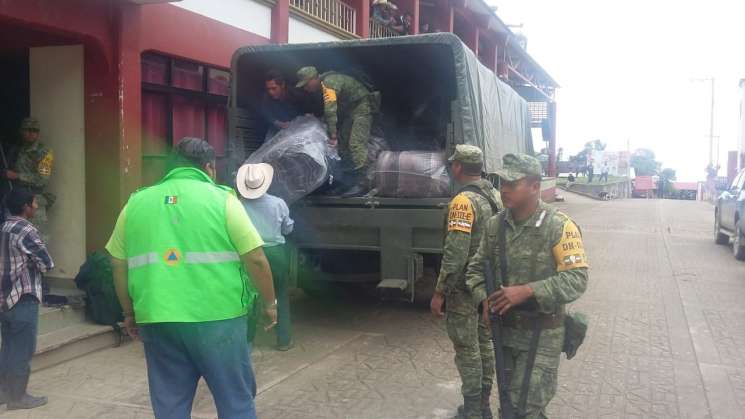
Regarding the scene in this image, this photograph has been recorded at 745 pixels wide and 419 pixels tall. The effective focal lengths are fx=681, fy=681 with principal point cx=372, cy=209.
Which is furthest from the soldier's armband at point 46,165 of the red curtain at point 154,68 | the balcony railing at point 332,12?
the balcony railing at point 332,12

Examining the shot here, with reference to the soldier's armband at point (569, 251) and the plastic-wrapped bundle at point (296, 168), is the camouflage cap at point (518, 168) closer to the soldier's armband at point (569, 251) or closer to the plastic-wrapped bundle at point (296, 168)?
the soldier's armband at point (569, 251)

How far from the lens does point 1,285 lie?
Result: 441 centimetres

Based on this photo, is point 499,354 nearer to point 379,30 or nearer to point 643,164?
point 379,30

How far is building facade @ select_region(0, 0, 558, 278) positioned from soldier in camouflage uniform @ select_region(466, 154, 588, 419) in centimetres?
476

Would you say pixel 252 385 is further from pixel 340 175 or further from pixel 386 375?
pixel 340 175

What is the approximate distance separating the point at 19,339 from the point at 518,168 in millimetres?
3475

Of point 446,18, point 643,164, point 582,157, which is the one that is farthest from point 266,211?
point 643,164

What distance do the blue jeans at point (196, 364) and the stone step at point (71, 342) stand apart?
285cm

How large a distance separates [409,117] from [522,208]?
18.3ft

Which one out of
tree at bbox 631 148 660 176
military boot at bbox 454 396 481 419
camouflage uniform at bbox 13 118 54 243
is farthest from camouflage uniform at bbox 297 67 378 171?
tree at bbox 631 148 660 176

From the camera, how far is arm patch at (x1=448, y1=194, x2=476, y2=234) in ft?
13.6

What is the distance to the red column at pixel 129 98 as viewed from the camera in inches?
273

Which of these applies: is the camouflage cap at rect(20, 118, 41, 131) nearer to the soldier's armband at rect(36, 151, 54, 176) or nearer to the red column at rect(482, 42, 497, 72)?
the soldier's armband at rect(36, 151, 54, 176)

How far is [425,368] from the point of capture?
5.48 meters
